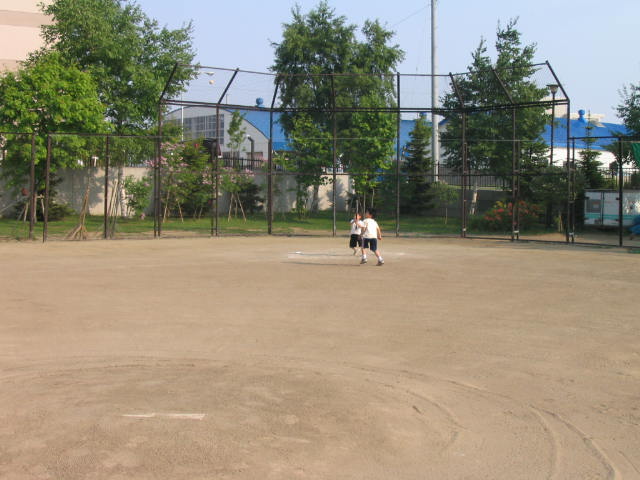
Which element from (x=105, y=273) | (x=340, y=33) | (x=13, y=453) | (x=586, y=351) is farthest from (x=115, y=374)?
(x=340, y=33)

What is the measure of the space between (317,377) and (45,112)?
24.5 m

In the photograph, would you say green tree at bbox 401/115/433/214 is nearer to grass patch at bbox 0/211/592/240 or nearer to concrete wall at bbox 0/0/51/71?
grass patch at bbox 0/211/592/240

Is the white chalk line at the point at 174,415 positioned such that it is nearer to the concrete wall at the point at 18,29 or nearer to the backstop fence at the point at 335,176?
the backstop fence at the point at 335,176

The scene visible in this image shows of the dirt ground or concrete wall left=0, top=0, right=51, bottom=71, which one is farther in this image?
concrete wall left=0, top=0, right=51, bottom=71

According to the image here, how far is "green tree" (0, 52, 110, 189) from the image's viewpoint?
2672 cm

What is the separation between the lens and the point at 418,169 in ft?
120

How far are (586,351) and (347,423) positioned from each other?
343 centimetres

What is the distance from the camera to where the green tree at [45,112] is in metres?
26.7

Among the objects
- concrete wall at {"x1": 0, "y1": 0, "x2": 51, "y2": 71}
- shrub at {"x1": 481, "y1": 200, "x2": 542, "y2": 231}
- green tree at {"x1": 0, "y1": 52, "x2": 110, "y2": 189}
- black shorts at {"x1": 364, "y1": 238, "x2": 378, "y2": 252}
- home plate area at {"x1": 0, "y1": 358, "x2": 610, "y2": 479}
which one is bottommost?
home plate area at {"x1": 0, "y1": 358, "x2": 610, "y2": 479}

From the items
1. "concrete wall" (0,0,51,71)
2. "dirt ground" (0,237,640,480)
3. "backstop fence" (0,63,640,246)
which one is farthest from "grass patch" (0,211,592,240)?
"concrete wall" (0,0,51,71)

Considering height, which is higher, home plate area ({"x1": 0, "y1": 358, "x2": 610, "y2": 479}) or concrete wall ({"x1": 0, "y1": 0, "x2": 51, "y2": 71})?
concrete wall ({"x1": 0, "y1": 0, "x2": 51, "y2": 71})

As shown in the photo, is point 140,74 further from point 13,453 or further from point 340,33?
point 13,453

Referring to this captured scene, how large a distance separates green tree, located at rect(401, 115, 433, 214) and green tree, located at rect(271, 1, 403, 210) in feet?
7.19

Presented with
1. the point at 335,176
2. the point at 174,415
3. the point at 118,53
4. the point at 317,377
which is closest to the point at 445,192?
the point at 335,176
